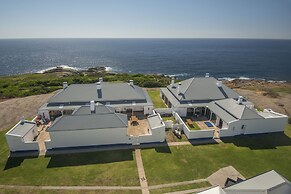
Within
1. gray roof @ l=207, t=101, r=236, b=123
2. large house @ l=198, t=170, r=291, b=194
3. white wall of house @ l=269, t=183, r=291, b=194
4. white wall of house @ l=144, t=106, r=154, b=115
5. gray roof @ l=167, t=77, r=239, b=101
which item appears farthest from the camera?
gray roof @ l=167, t=77, r=239, b=101

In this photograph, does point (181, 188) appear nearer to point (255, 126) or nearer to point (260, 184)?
point (260, 184)

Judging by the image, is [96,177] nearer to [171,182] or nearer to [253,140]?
[171,182]

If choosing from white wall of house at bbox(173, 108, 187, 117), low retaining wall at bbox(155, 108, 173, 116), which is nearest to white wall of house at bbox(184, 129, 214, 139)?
white wall of house at bbox(173, 108, 187, 117)

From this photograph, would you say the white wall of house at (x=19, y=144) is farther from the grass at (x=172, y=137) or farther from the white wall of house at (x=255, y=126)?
the white wall of house at (x=255, y=126)

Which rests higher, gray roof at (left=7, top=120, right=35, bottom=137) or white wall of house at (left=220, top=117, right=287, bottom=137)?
gray roof at (left=7, top=120, right=35, bottom=137)

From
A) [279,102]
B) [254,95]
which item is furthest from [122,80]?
[279,102]

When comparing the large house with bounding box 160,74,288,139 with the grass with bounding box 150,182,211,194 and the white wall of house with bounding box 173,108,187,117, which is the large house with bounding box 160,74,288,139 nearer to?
the white wall of house with bounding box 173,108,187,117
